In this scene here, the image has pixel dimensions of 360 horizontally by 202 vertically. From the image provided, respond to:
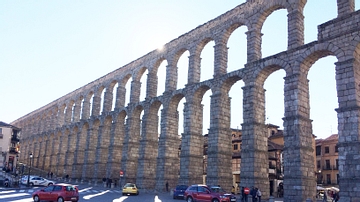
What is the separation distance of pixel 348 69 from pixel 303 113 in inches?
195

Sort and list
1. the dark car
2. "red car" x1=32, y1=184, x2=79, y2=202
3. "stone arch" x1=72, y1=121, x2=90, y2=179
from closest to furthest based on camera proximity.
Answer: "red car" x1=32, y1=184, x2=79, y2=202
the dark car
"stone arch" x1=72, y1=121, x2=90, y2=179

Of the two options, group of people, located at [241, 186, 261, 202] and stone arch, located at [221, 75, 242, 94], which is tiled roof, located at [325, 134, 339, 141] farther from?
group of people, located at [241, 186, 261, 202]

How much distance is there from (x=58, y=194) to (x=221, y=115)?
17072 mm

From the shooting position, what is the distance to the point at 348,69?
25016mm

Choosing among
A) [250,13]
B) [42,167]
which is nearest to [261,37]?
[250,13]

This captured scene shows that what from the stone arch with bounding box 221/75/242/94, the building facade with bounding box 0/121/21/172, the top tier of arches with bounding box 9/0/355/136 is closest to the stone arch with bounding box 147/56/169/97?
the top tier of arches with bounding box 9/0/355/136

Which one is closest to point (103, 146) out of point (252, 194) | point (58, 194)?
point (58, 194)

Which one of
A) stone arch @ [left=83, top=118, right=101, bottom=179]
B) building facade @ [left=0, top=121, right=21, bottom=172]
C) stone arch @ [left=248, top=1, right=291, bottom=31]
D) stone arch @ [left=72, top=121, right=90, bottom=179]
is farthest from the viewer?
building facade @ [left=0, top=121, right=21, bottom=172]

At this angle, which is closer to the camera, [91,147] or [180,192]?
[180,192]

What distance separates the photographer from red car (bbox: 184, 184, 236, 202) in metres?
25.7

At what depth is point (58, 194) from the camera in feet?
81.0

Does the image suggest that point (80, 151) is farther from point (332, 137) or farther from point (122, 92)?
point (332, 137)

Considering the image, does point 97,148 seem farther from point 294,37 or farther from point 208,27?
point 294,37

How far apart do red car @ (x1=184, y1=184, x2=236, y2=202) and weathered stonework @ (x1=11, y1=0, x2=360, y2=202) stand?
433cm
